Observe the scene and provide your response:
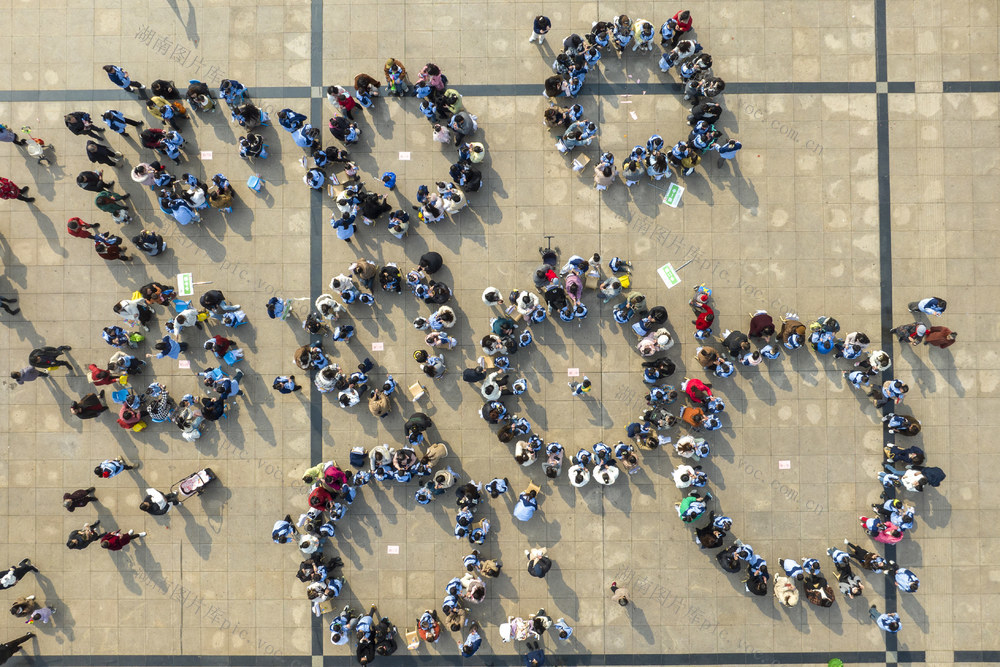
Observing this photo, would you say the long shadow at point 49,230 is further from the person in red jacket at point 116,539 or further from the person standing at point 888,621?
the person standing at point 888,621

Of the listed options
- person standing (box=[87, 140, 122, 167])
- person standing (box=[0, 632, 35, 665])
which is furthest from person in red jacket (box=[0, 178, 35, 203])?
person standing (box=[0, 632, 35, 665])

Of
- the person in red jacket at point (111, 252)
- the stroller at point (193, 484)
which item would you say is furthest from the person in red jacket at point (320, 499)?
the person in red jacket at point (111, 252)

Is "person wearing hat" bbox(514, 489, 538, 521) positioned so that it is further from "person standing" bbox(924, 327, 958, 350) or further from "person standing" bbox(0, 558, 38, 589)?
"person standing" bbox(0, 558, 38, 589)

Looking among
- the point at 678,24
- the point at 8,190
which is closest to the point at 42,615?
the point at 8,190

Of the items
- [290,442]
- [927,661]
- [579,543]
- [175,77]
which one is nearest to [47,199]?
[175,77]

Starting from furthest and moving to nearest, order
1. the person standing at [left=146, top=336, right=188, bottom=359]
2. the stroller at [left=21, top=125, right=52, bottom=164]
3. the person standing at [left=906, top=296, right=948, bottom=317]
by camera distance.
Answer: the stroller at [left=21, top=125, right=52, bottom=164] → the person standing at [left=146, top=336, right=188, bottom=359] → the person standing at [left=906, top=296, right=948, bottom=317]

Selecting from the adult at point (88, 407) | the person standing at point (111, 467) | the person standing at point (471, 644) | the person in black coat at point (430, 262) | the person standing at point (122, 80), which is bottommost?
the person standing at point (471, 644)
